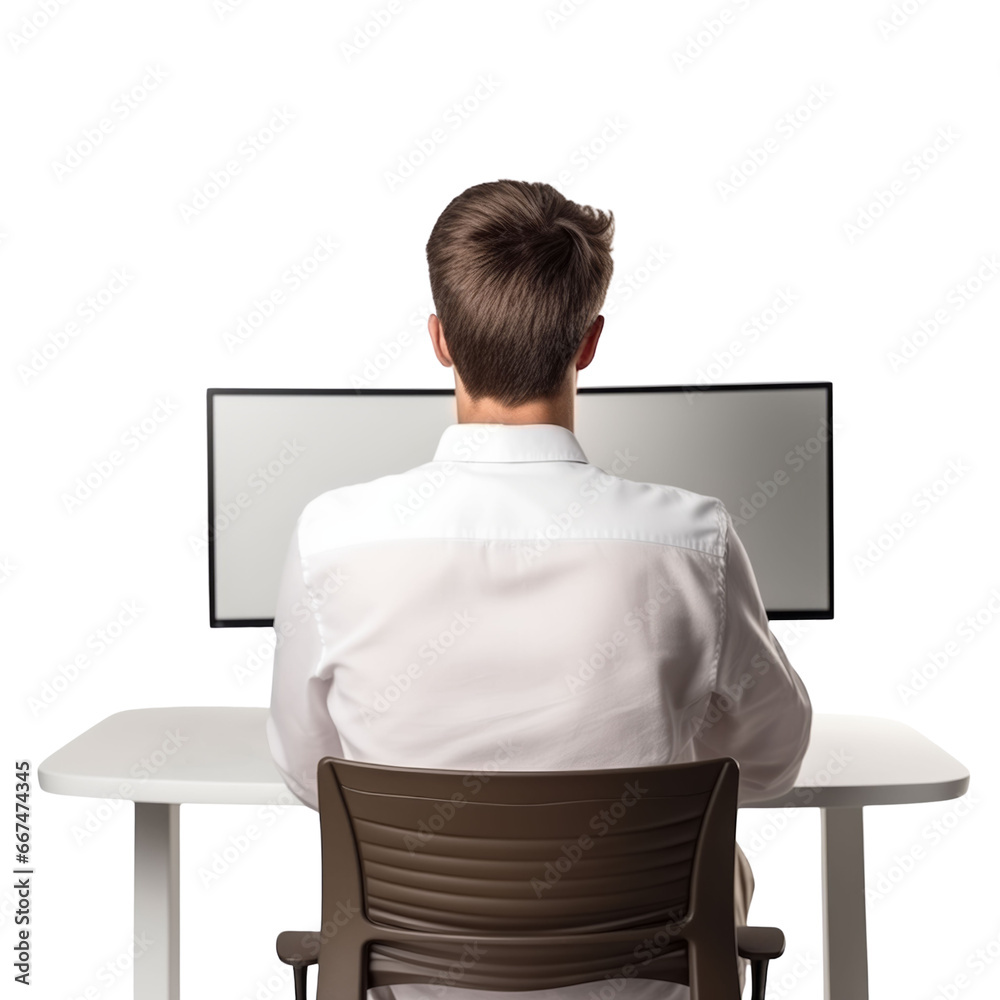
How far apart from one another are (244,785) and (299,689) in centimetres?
68

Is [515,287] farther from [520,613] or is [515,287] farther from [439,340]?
[520,613]

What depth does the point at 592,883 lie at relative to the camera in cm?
142

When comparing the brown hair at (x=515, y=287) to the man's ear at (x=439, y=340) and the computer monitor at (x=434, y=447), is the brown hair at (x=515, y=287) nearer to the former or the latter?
the man's ear at (x=439, y=340)

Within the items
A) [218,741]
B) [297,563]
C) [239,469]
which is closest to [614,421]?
[239,469]

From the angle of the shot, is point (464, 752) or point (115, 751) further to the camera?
point (115, 751)

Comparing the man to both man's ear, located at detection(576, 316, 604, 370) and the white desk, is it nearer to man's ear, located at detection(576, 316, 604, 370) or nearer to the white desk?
man's ear, located at detection(576, 316, 604, 370)

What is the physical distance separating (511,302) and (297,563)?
1.36 feet

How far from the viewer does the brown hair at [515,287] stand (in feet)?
5.04

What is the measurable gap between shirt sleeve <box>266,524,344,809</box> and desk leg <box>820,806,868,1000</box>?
1244 mm

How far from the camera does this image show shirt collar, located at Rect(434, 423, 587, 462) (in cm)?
153

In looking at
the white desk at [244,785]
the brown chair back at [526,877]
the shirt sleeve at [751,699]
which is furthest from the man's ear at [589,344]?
the white desk at [244,785]

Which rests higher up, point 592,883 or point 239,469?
point 239,469

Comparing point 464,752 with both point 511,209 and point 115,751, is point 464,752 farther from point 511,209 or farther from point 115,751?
point 115,751


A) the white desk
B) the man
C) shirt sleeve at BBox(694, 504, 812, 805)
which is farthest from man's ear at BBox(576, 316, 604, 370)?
the white desk
